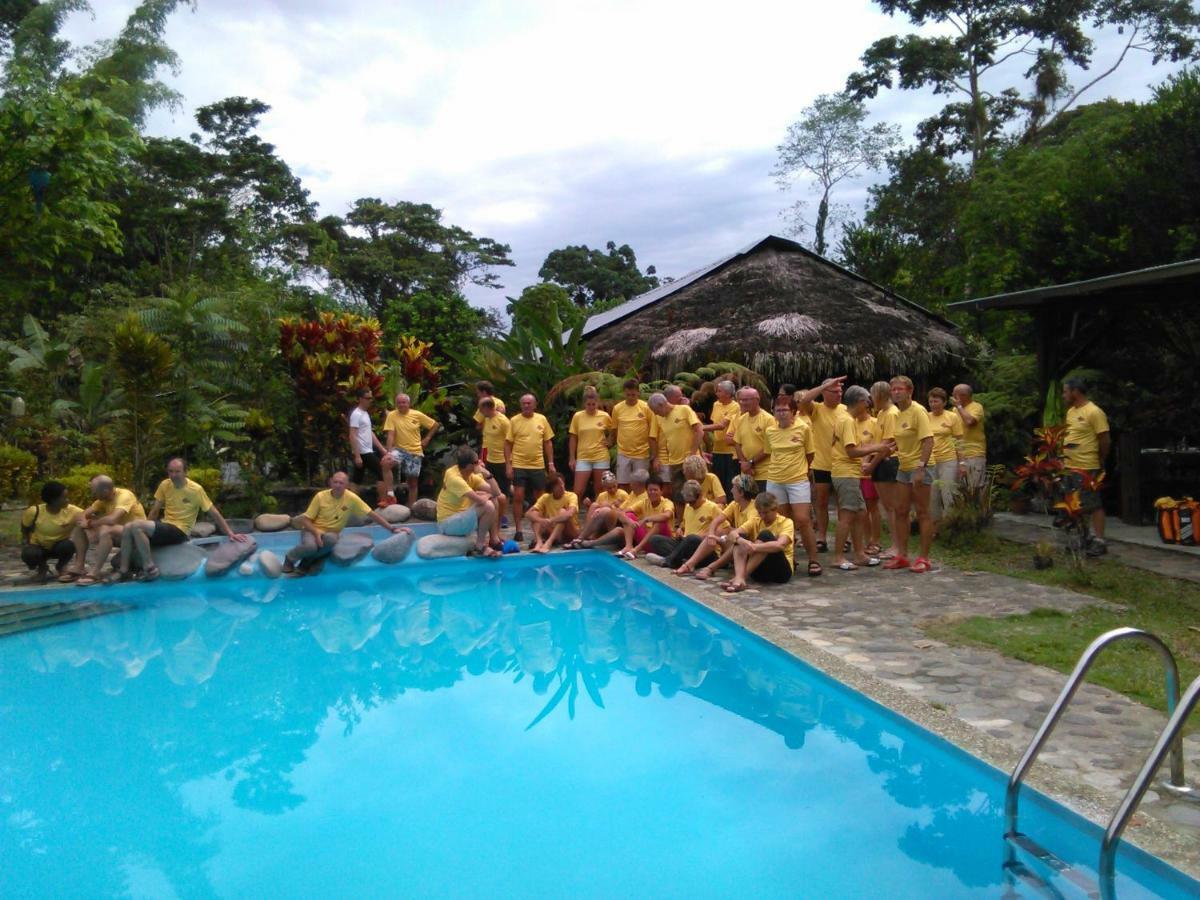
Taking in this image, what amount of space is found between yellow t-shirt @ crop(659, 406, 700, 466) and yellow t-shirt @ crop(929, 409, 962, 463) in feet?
7.43

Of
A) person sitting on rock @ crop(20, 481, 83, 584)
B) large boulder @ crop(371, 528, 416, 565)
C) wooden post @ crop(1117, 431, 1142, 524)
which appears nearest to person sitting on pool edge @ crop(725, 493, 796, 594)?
large boulder @ crop(371, 528, 416, 565)

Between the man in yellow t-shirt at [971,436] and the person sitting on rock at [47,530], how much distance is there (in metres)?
8.27

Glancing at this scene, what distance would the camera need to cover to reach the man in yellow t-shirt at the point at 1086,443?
26.2 ft

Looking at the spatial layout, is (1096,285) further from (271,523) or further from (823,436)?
(271,523)

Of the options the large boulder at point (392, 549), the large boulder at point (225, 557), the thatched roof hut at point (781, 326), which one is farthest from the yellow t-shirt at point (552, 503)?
the thatched roof hut at point (781, 326)

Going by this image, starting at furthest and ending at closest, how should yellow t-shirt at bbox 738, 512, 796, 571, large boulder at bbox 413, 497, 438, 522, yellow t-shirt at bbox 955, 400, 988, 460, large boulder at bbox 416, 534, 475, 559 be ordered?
large boulder at bbox 413, 497, 438, 522 < large boulder at bbox 416, 534, 475, 559 < yellow t-shirt at bbox 955, 400, 988, 460 < yellow t-shirt at bbox 738, 512, 796, 571

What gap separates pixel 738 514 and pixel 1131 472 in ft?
15.7

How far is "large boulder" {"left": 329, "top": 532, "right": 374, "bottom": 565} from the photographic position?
29.9 feet

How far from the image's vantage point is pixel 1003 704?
471 cm

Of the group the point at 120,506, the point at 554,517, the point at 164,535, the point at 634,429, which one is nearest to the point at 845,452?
the point at 634,429

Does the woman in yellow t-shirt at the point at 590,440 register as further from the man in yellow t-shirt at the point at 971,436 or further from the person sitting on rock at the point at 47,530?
the person sitting on rock at the point at 47,530

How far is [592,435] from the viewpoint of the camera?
33.4ft

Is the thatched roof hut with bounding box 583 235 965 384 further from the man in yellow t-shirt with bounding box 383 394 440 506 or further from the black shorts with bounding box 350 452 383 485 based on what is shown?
the black shorts with bounding box 350 452 383 485

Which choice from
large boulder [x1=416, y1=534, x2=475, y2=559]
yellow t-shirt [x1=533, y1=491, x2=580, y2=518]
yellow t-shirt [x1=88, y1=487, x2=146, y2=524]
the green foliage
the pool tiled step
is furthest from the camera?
the green foliage
